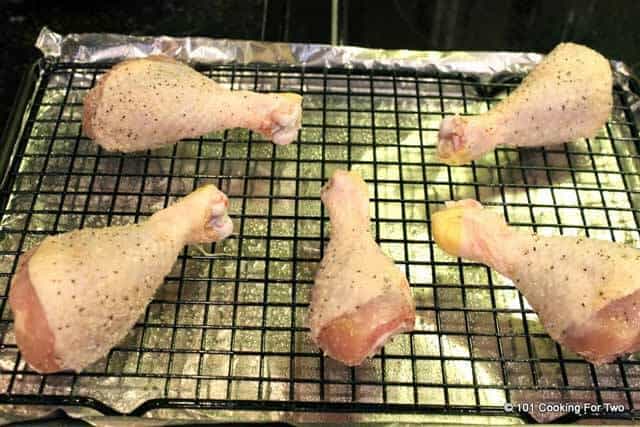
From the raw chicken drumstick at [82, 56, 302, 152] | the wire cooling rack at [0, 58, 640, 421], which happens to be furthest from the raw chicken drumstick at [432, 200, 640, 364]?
the raw chicken drumstick at [82, 56, 302, 152]

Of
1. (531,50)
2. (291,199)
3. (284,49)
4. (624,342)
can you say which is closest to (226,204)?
(291,199)

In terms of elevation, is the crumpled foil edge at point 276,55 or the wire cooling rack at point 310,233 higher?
the crumpled foil edge at point 276,55

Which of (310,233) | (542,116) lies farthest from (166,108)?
(542,116)

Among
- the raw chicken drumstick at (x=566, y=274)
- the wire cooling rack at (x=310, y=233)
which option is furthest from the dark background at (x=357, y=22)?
the raw chicken drumstick at (x=566, y=274)

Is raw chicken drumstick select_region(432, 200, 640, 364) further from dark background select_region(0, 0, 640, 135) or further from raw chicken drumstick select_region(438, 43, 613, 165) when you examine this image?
dark background select_region(0, 0, 640, 135)

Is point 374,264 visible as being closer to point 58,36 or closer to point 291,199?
point 291,199

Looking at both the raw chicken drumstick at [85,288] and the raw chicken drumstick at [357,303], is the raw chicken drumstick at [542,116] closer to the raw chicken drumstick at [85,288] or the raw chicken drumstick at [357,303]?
the raw chicken drumstick at [357,303]

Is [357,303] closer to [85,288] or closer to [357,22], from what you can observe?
[85,288]
